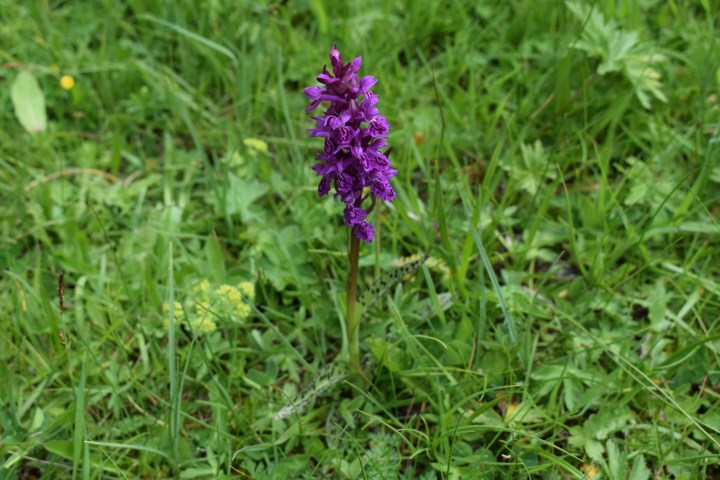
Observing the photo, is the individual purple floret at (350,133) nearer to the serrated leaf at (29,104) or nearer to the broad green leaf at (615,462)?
the broad green leaf at (615,462)

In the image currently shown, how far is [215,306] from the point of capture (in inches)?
109

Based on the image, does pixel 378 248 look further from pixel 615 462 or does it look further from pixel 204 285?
pixel 615 462

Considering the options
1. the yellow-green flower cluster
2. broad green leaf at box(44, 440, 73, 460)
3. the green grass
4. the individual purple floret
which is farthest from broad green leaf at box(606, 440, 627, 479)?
broad green leaf at box(44, 440, 73, 460)

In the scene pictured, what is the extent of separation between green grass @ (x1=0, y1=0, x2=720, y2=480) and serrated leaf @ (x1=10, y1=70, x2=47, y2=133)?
0.34 feet

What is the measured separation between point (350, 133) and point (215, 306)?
1.18 meters

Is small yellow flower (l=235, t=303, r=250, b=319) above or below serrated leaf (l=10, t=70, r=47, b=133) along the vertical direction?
below

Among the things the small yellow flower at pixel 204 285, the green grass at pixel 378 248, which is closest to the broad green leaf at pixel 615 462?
the green grass at pixel 378 248

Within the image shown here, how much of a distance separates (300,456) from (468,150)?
6.41 ft

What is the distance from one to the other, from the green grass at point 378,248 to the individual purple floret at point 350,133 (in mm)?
569

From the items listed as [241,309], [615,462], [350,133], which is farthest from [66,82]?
[615,462]

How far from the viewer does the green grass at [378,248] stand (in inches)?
98.3

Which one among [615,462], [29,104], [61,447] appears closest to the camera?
[615,462]

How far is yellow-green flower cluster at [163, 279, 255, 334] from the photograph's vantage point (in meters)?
2.61

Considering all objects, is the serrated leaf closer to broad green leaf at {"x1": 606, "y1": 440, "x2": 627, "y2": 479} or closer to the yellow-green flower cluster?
the yellow-green flower cluster
